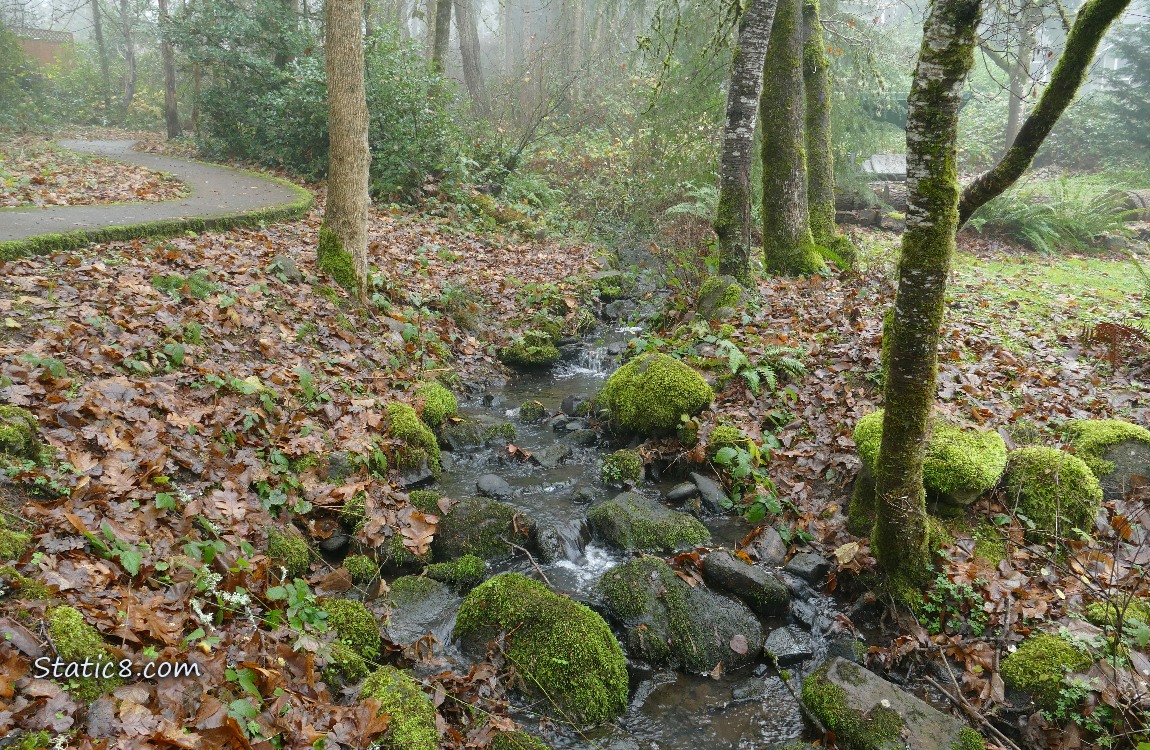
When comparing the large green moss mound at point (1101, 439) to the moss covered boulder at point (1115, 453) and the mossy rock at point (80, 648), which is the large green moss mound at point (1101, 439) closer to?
the moss covered boulder at point (1115, 453)

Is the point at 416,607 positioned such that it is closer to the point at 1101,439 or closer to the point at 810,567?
the point at 810,567

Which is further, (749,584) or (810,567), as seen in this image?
(810,567)

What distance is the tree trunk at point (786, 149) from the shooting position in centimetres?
1024

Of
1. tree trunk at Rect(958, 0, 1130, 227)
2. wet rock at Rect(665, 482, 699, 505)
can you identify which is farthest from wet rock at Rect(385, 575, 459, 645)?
tree trunk at Rect(958, 0, 1130, 227)

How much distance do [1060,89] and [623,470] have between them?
15.9 feet

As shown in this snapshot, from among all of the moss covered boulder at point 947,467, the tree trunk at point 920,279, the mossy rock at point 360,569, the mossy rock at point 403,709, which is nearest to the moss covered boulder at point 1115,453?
the moss covered boulder at point 947,467

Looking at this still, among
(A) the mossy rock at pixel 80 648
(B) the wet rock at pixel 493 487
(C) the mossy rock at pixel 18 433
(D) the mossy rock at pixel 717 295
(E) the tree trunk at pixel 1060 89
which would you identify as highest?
(E) the tree trunk at pixel 1060 89

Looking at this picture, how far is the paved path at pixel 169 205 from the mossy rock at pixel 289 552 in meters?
5.48

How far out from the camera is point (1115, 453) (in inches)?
215

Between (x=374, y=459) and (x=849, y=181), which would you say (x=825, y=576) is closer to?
(x=374, y=459)

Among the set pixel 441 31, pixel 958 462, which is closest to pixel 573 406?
pixel 958 462

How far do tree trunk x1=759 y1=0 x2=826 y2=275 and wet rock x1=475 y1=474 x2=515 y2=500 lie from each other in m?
6.48

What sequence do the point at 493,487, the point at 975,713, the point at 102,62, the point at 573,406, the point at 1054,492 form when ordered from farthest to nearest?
the point at 102,62 → the point at 573,406 → the point at 493,487 → the point at 1054,492 → the point at 975,713

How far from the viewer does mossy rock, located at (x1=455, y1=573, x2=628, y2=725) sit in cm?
417
